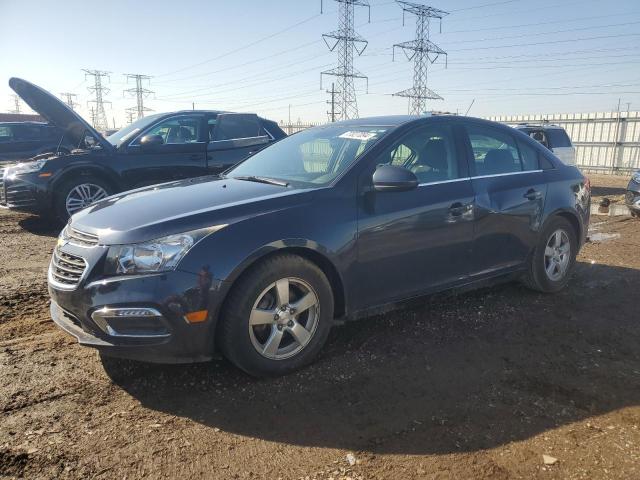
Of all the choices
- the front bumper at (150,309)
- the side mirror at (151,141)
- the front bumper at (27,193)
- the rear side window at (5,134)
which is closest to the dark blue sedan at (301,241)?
the front bumper at (150,309)

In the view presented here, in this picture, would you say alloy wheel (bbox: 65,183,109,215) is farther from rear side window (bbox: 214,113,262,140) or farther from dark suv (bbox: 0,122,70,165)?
dark suv (bbox: 0,122,70,165)

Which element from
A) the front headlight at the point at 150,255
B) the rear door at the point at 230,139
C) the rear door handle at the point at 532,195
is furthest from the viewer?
the rear door at the point at 230,139

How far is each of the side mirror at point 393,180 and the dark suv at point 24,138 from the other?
39.2 feet

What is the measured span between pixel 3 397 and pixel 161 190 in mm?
1671

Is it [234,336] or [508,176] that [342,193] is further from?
[508,176]

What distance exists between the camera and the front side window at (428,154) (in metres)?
3.75

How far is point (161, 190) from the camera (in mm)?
3727

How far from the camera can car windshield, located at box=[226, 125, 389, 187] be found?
3611 mm

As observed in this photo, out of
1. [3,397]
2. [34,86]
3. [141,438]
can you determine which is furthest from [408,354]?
[34,86]

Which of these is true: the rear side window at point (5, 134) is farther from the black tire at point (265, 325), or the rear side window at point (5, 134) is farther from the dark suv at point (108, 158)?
the black tire at point (265, 325)

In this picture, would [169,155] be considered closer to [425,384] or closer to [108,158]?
[108,158]

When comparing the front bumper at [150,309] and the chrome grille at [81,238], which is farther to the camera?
the chrome grille at [81,238]

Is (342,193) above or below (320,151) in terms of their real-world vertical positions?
below

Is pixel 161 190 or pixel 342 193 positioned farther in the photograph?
pixel 161 190
